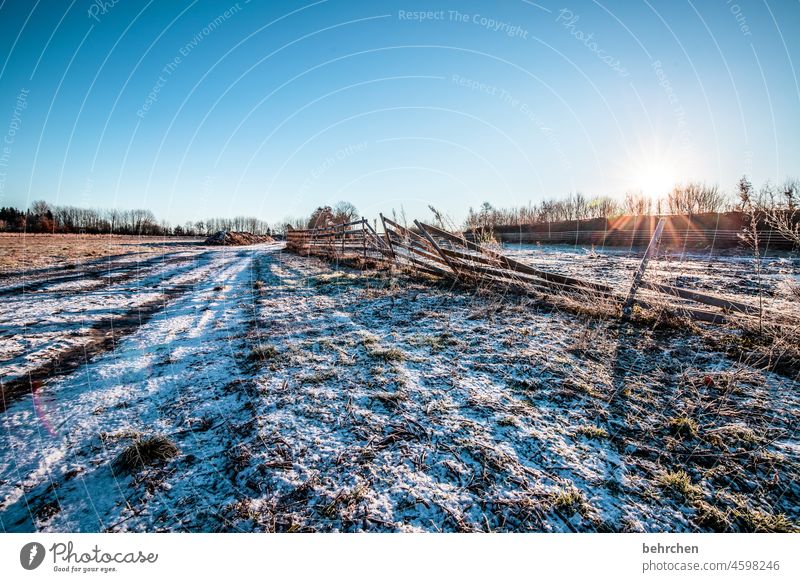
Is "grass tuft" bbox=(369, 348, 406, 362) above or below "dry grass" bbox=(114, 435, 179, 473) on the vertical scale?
above

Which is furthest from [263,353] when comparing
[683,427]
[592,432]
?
[683,427]

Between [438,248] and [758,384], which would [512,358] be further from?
[438,248]

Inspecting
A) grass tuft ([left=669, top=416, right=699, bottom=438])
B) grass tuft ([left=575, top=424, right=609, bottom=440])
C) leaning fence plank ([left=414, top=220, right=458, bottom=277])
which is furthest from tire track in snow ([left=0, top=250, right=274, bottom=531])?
leaning fence plank ([left=414, top=220, right=458, bottom=277])

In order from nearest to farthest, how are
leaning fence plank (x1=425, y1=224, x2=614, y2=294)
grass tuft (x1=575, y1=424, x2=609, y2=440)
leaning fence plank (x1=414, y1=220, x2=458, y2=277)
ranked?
grass tuft (x1=575, y1=424, x2=609, y2=440) → leaning fence plank (x1=425, y1=224, x2=614, y2=294) → leaning fence plank (x1=414, y1=220, x2=458, y2=277)

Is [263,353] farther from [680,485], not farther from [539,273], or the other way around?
[539,273]

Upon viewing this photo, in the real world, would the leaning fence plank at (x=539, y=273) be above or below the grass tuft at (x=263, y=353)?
above

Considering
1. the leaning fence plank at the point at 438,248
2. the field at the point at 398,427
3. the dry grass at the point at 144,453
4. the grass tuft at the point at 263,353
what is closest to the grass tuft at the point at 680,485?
the field at the point at 398,427

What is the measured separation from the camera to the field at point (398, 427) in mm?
1565

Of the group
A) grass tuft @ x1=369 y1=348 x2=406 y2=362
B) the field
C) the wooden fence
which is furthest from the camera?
the wooden fence

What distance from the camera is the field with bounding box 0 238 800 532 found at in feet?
5.14
